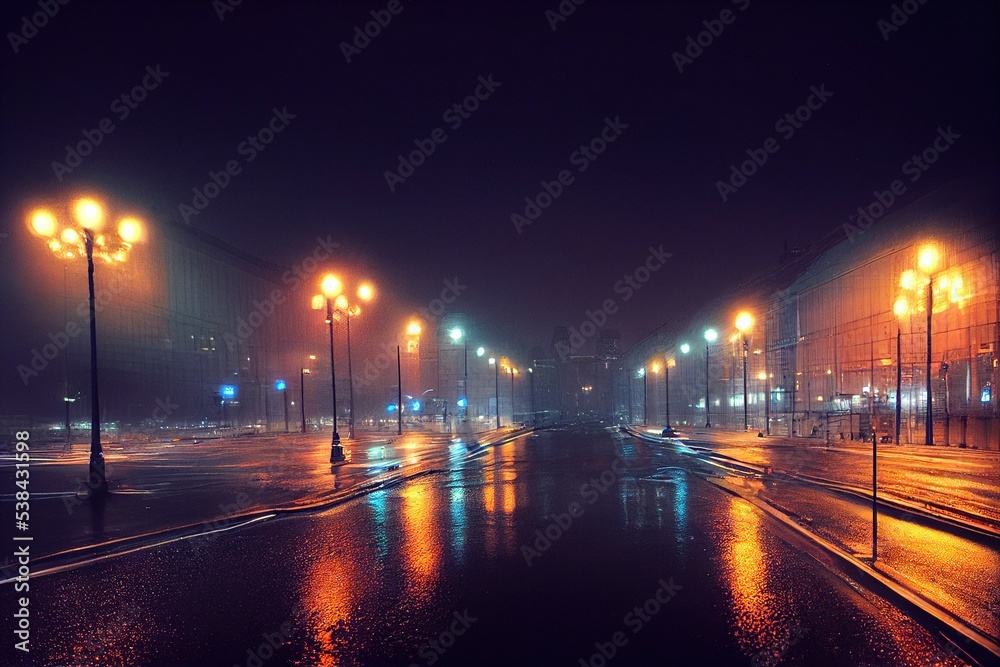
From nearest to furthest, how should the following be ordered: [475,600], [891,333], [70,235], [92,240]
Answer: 1. [475,600]
2. [92,240]
3. [70,235]
4. [891,333]

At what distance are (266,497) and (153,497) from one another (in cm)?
259

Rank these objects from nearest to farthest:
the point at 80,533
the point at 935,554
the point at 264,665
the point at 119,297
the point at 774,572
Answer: the point at 264,665 → the point at 774,572 → the point at 935,554 → the point at 80,533 → the point at 119,297

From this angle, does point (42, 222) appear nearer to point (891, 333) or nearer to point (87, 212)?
point (87, 212)

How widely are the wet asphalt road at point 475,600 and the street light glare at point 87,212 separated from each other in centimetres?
827

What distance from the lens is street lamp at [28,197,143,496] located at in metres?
13.4

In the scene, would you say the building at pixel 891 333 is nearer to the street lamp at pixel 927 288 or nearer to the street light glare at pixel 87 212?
the street lamp at pixel 927 288

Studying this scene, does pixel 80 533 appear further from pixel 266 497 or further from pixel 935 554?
pixel 935 554

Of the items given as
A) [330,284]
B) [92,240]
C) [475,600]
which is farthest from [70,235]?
[475,600]

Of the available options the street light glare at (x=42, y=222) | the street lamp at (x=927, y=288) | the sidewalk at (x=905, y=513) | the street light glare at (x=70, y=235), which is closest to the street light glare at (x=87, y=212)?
the street light glare at (x=42, y=222)

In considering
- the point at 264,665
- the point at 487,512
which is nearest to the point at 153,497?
the point at 487,512

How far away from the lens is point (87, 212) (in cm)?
1349

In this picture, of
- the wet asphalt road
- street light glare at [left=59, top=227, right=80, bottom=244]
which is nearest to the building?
the wet asphalt road

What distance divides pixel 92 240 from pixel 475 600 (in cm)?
1269

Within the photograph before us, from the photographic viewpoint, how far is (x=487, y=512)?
37.5ft
